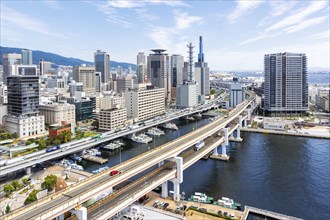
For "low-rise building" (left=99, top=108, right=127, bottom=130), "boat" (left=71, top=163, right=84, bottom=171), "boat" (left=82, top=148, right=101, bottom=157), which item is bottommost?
"boat" (left=71, top=163, right=84, bottom=171)

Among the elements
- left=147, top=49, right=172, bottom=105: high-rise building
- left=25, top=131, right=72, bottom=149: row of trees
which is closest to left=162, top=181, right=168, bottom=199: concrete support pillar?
left=25, top=131, right=72, bottom=149: row of trees

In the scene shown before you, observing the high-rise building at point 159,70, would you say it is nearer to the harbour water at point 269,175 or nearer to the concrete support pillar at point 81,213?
the harbour water at point 269,175

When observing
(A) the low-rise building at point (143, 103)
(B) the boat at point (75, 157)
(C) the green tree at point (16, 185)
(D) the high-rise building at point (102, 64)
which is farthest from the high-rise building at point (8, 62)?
(C) the green tree at point (16, 185)

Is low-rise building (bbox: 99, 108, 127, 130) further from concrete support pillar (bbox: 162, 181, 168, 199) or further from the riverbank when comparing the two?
concrete support pillar (bbox: 162, 181, 168, 199)

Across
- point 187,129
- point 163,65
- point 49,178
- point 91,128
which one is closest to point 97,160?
point 49,178

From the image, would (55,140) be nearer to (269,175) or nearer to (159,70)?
(269,175)

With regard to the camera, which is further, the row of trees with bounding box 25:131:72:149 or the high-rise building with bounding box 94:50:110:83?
the high-rise building with bounding box 94:50:110:83

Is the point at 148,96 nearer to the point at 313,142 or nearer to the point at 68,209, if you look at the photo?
the point at 313,142
